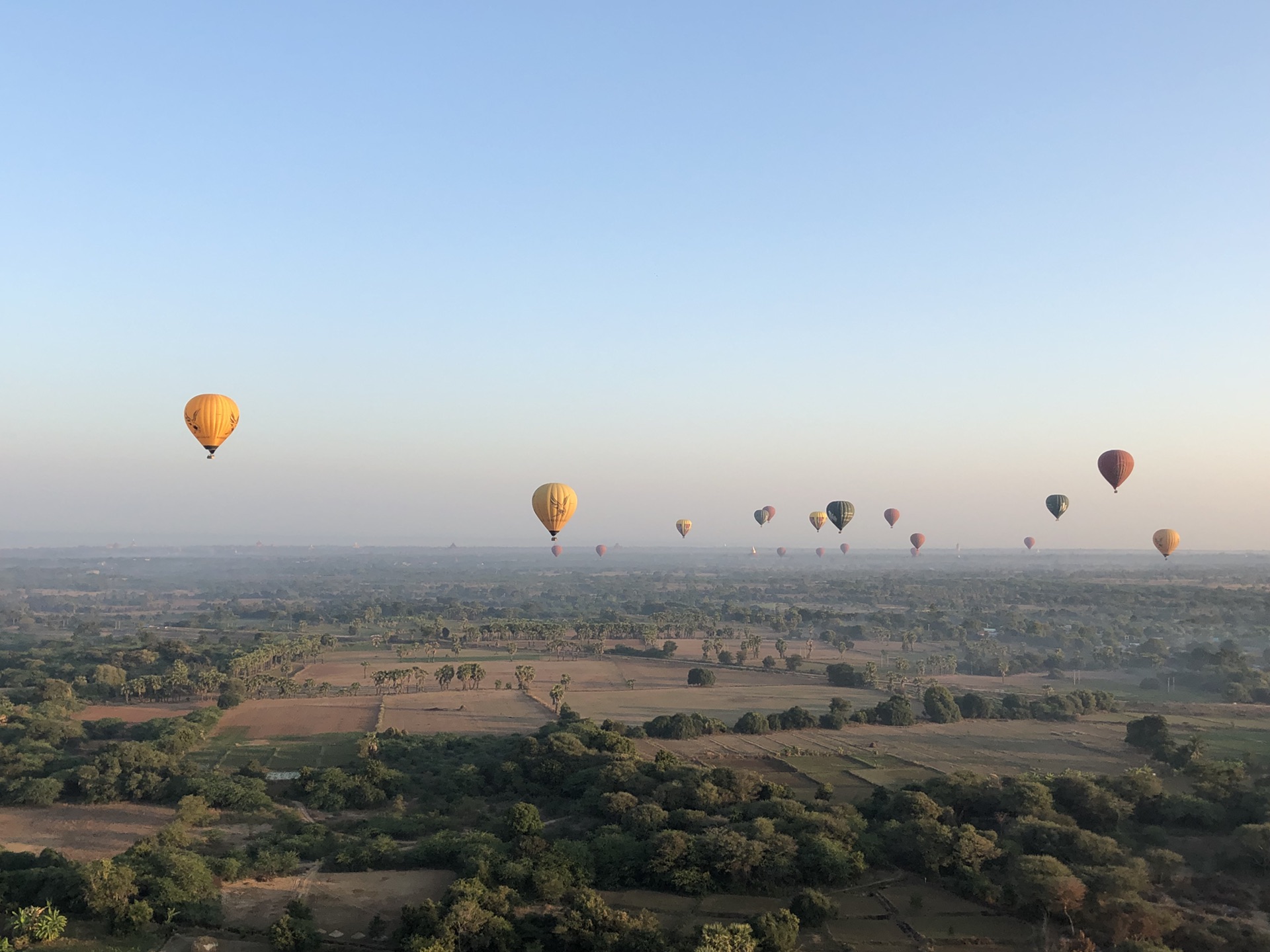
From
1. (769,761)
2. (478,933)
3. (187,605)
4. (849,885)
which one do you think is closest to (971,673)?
(769,761)

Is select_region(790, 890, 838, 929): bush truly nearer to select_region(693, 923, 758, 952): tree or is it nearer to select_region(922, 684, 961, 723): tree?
select_region(693, 923, 758, 952): tree

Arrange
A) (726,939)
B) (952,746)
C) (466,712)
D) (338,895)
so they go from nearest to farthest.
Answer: (726,939)
(338,895)
(952,746)
(466,712)

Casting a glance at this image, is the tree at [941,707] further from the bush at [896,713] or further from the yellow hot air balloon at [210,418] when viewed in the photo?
the yellow hot air balloon at [210,418]

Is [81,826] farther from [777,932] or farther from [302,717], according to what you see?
[777,932]

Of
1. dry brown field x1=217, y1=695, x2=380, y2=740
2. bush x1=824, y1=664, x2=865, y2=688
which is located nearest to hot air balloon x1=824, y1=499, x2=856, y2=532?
bush x1=824, y1=664, x2=865, y2=688

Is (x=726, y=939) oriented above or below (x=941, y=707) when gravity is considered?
above

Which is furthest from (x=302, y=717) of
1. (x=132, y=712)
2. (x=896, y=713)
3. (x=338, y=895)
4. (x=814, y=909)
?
(x=814, y=909)

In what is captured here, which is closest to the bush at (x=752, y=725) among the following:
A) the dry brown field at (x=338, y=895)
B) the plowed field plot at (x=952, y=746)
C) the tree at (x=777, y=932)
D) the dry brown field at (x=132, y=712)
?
the plowed field plot at (x=952, y=746)
